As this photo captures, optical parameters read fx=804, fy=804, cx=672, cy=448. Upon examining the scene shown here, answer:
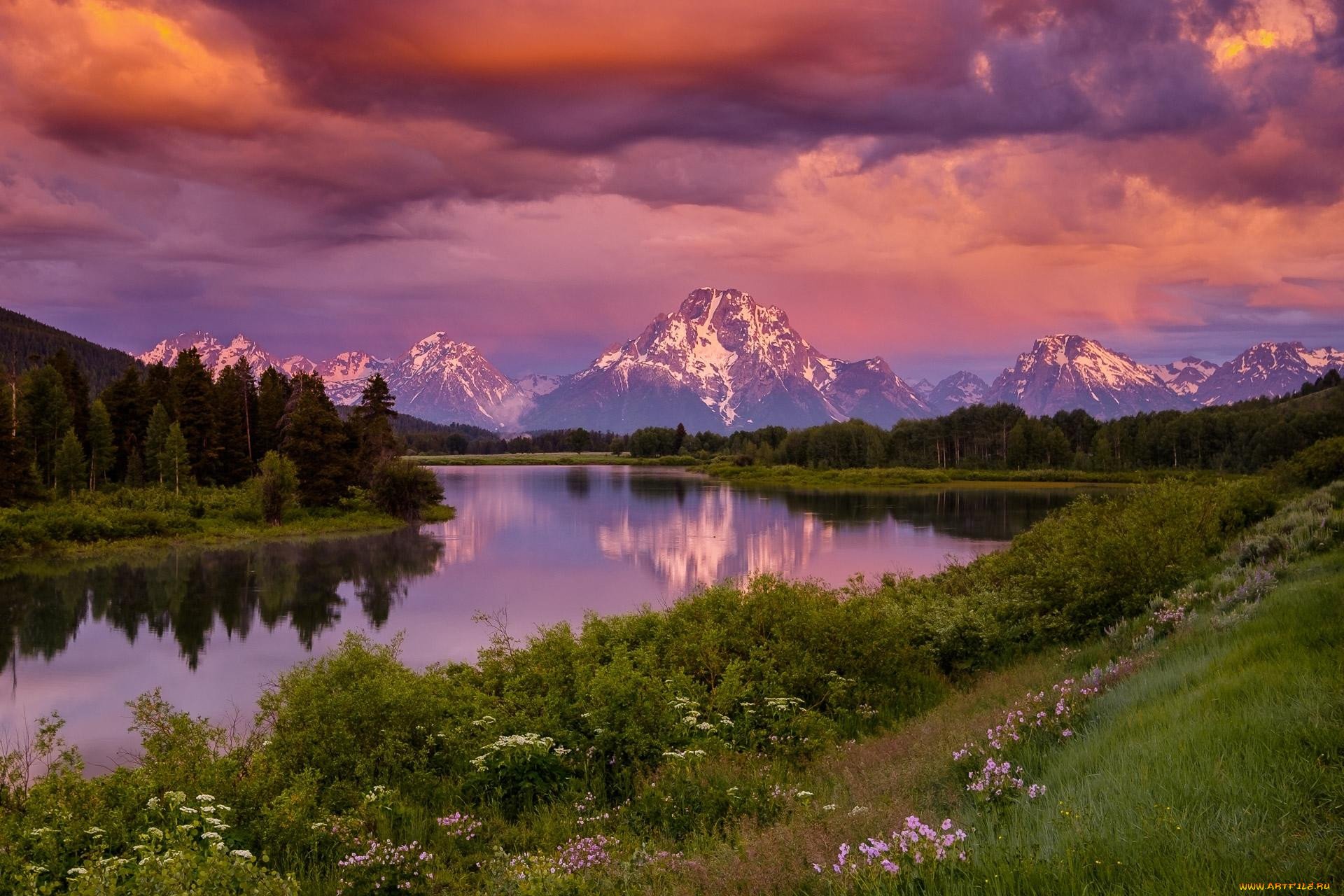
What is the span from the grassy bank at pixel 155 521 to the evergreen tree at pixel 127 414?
1389 cm

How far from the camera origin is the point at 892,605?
22625mm

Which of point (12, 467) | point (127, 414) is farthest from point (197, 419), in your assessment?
point (12, 467)

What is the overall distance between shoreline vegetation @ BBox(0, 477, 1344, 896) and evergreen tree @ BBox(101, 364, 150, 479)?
7416 centimetres

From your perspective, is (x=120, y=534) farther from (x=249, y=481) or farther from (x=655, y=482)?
(x=655, y=482)

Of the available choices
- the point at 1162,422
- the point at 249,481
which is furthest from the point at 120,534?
the point at 1162,422

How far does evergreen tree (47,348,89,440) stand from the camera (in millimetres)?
78875

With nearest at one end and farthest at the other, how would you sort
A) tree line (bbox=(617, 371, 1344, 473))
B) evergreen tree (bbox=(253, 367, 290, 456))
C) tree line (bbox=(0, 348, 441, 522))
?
tree line (bbox=(0, 348, 441, 522)) → evergreen tree (bbox=(253, 367, 290, 456)) → tree line (bbox=(617, 371, 1344, 473))

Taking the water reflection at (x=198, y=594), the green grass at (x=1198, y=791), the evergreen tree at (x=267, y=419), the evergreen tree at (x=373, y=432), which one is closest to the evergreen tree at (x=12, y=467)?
the water reflection at (x=198, y=594)

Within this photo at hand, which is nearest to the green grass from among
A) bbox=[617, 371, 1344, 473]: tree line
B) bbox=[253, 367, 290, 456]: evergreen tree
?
bbox=[253, 367, 290, 456]: evergreen tree

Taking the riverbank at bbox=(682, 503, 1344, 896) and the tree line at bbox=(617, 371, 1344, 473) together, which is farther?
the tree line at bbox=(617, 371, 1344, 473)

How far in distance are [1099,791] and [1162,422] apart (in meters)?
190

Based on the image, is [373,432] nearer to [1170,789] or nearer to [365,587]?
[365,587]

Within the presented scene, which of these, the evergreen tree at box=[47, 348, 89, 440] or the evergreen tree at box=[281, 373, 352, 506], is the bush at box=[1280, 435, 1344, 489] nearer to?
the evergreen tree at box=[281, 373, 352, 506]

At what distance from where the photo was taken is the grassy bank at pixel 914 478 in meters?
140
